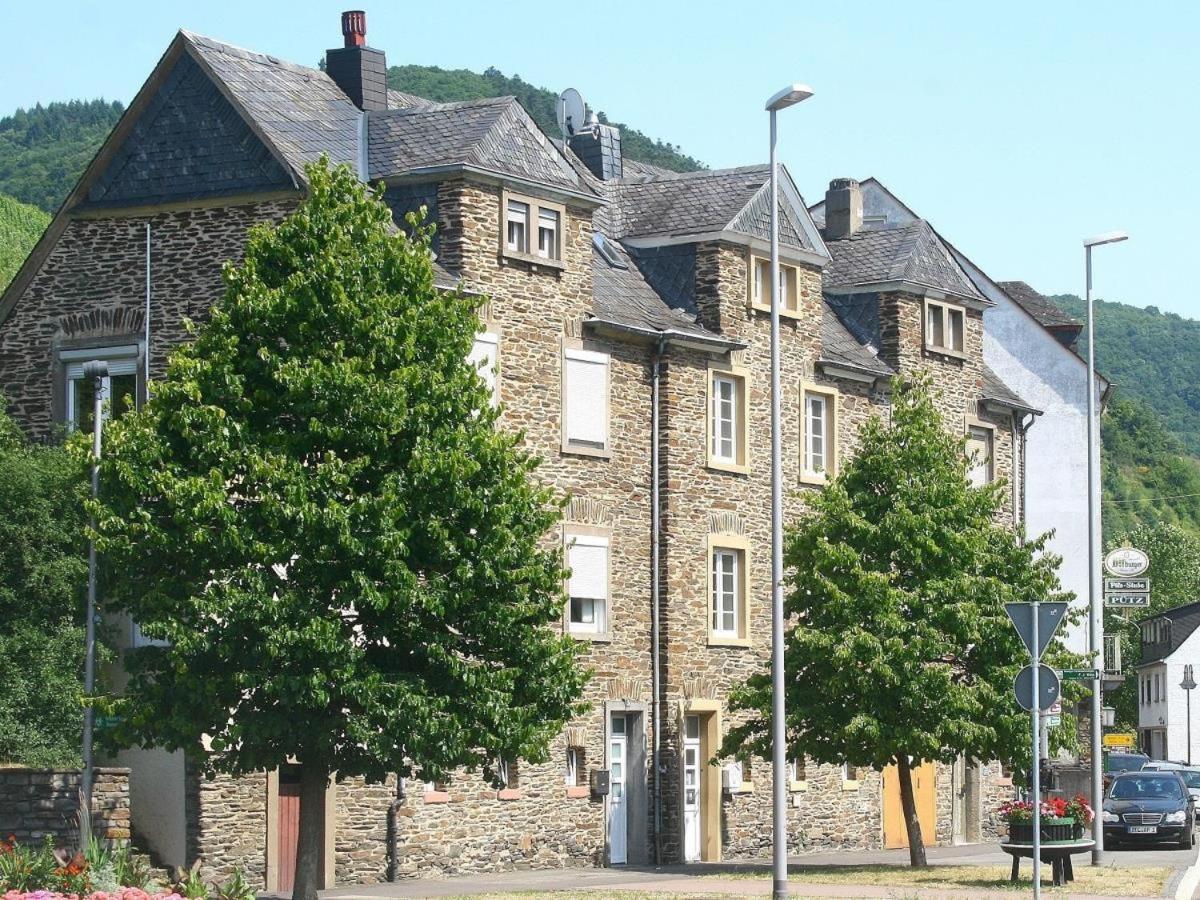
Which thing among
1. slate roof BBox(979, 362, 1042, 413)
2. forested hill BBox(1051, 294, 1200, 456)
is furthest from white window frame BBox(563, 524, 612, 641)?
forested hill BBox(1051, 294, 1200, 456)

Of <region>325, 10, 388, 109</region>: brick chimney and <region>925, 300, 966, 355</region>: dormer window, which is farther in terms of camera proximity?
<region>925, 300, 966, 355</region>: dormer window

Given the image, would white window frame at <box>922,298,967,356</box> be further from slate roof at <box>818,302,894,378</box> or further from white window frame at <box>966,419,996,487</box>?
white window frame at <box>966,419,996,487</box>

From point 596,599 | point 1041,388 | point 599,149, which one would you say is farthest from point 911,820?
point 1041,388

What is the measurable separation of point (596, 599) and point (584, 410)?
10.2 ft

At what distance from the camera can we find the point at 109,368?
33.2 m

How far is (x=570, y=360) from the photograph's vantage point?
119 feet

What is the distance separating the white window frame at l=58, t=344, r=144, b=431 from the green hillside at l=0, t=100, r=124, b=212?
6980 cm

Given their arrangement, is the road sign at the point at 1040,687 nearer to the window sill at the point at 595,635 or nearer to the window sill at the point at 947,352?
the window sill at the point at 595,635

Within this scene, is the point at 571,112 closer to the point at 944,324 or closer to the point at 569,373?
the point at 944,324

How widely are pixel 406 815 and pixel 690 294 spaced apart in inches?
468

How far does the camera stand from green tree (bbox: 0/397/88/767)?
3036 cm

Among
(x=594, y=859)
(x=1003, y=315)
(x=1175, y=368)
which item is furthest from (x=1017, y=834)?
(x=1175, y=368)

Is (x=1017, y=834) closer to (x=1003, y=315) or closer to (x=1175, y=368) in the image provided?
(x=1003, y=315)

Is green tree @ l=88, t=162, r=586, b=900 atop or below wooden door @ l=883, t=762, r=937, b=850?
atop
